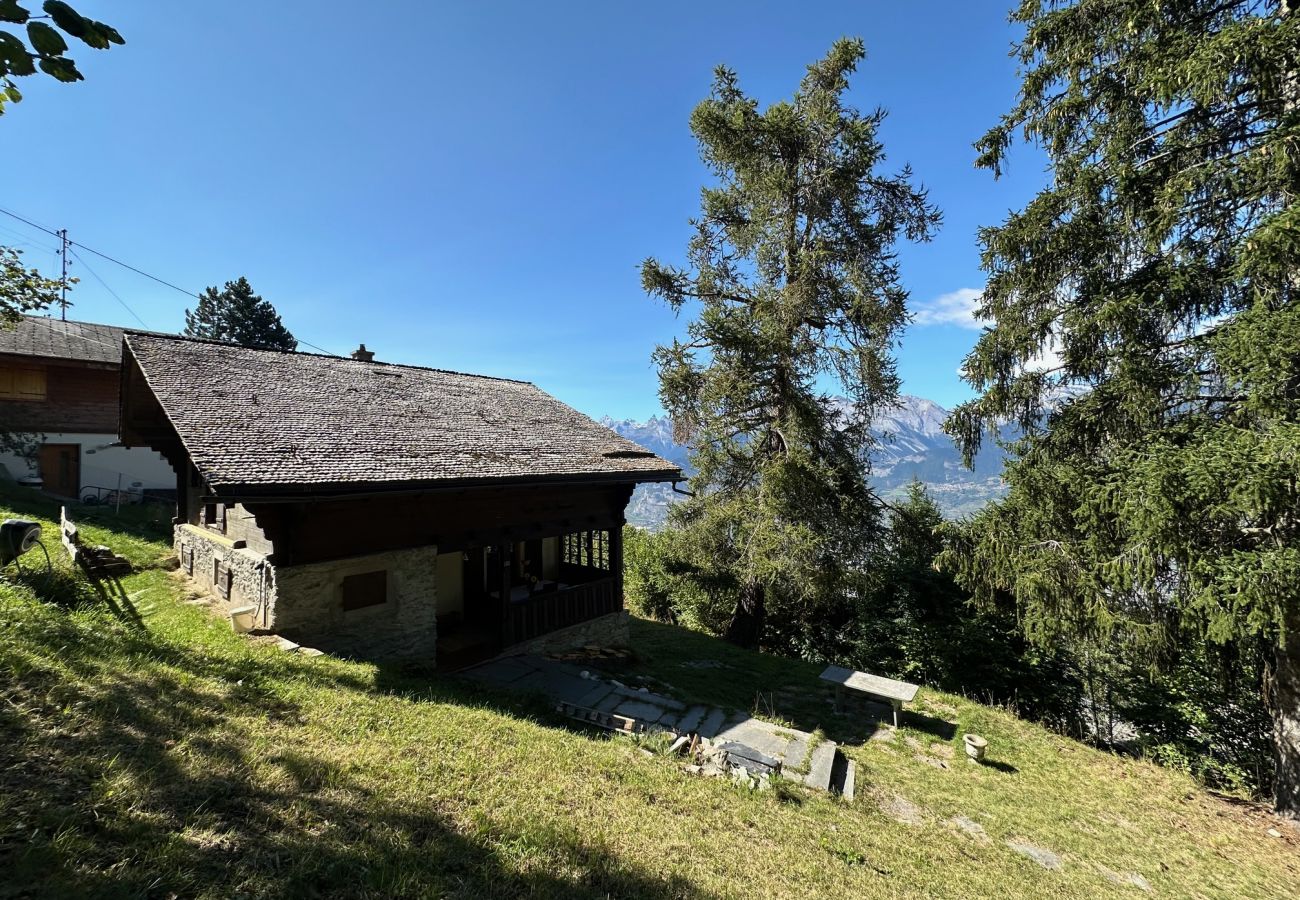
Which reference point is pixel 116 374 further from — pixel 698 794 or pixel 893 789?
pixel 893 789

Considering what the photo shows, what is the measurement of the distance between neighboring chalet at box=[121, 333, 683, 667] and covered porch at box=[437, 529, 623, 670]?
0.04m

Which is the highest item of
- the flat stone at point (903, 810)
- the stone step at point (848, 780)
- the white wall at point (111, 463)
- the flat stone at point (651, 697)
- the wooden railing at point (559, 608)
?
the white wall at point (111, 463)

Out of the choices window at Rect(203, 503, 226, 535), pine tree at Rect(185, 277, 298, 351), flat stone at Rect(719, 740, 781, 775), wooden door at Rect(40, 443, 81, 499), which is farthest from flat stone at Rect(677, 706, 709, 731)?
pine tree at Rect(185, 277, 298, 351)

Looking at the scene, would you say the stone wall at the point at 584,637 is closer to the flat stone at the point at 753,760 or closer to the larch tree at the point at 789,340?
the larch tree at the point at 789,340

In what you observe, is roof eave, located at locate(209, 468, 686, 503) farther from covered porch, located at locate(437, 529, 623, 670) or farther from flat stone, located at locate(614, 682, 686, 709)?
→ flat stone, located at locate(614, 682, 686, 709)

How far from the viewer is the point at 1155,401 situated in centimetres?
707

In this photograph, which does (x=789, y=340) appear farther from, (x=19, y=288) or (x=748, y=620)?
(x=19, y=288)

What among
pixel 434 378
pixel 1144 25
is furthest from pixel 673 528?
pixel 1144 25

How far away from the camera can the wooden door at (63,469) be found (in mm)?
20047

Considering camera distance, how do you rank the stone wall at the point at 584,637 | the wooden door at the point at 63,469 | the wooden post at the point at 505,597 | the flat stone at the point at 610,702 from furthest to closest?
1. the wooden door at the point at 63,469
2. the stone wall at the point at 584,637
3. the wooden post at the point at 505,597
4. the flat stone at the point at 610,702

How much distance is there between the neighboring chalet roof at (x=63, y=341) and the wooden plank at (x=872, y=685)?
24051 millimetres

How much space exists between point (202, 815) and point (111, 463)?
1007 inches

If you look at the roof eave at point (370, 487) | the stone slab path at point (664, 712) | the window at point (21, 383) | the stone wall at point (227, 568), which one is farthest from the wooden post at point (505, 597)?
the window at point (21, 383)

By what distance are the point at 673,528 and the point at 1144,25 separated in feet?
41.1
